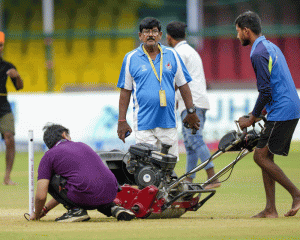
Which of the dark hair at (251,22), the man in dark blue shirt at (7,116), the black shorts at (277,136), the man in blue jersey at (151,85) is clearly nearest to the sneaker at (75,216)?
the man in blue jersey at (151,85)

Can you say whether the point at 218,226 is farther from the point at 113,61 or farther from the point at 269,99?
the point at 113,61

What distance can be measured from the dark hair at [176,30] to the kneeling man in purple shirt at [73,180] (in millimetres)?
3377

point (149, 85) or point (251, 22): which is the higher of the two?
point (251, 22)

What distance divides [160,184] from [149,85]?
1.13m

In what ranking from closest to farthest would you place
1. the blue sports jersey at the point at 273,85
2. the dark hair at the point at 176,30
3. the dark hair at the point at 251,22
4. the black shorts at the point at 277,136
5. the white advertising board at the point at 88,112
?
the blue sports jersey at the point at 273,85 < the black shorts at the point at 277,136 < the dark hair at the point at 251,22 < the dark hair at the point at 176,30 < the white advertising board at the point at 88,112

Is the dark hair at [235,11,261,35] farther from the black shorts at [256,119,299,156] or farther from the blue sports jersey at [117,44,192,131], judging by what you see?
the black shorts at [256,119,299,156]

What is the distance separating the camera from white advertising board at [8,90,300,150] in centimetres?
1662

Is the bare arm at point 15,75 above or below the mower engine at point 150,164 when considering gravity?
above

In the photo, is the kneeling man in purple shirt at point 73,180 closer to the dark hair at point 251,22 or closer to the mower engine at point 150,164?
the mower engine at point 150,164

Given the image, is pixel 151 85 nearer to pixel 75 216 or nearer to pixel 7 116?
pixel 75 216

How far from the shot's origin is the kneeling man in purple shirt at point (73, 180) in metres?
6.68

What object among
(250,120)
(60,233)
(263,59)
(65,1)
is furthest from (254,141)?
(65,1)

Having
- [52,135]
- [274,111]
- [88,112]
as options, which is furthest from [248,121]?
[88,112]

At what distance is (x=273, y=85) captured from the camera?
23.1 feet
